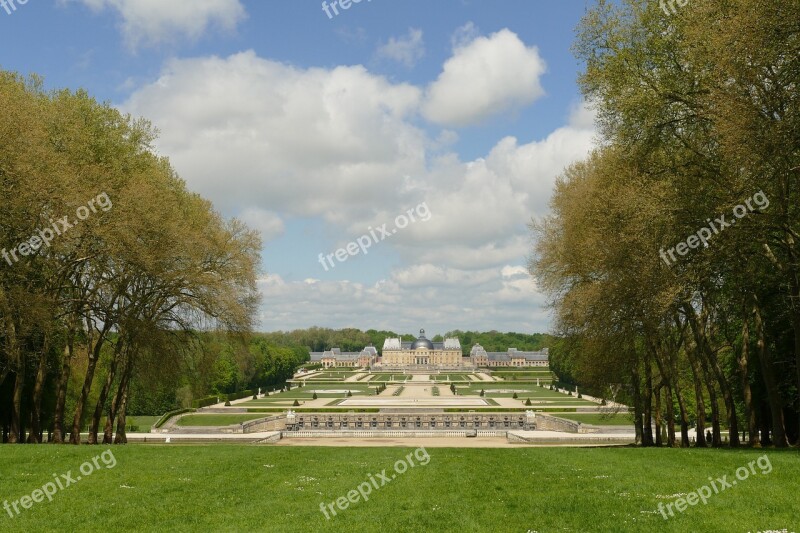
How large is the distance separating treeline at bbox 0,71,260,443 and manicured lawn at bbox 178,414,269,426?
2627 cm

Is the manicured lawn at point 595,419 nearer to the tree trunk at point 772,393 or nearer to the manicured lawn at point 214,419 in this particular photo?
the manicured lawn at point 214,419

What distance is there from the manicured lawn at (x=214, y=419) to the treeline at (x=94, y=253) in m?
26.3

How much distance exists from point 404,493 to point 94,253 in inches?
569

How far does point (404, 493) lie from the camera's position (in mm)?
13023

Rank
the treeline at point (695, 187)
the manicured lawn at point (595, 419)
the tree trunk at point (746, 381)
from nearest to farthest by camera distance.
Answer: the treeline at point (695, 187) → the tree trunk at point (746, 381) → the manicured lawn at point (595, 419)

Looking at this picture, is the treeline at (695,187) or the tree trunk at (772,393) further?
the tree trunk at (772,393)

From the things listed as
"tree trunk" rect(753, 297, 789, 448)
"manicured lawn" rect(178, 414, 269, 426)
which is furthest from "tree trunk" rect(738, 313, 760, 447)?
"manicured lawn" rect(178, 414, 269, 426)

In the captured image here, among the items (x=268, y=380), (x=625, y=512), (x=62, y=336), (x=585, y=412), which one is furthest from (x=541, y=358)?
(x=625, y=512)

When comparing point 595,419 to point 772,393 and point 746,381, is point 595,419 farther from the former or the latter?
point 772,393

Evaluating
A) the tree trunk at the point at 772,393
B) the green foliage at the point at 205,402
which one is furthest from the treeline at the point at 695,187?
the green foliage at the point at 205,402

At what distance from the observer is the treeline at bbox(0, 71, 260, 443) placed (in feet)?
65.0

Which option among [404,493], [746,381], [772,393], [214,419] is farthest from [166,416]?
[404,493]

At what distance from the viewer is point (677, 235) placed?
18375 mm

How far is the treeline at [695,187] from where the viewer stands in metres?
15.2
